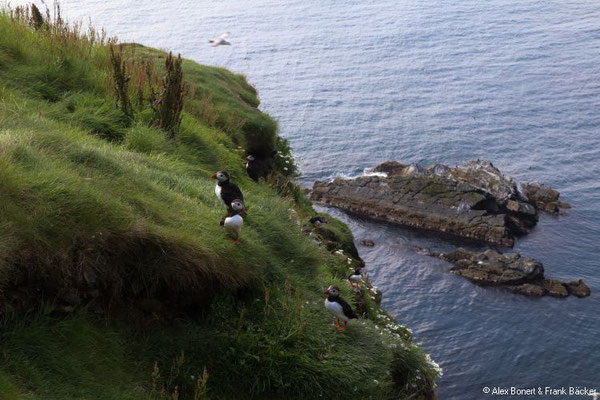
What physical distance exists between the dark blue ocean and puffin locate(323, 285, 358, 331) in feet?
63.3

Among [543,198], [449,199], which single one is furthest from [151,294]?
[543,198]

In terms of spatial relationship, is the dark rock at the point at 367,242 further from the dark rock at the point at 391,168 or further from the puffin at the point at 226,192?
the puffin at the point at 226,192

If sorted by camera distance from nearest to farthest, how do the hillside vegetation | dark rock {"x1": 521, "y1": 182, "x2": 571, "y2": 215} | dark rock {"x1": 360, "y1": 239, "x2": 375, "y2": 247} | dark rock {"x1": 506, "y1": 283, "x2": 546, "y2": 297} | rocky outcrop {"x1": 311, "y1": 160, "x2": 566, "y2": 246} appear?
the hillside vegetation, dark rock {"x1": 506, "y1": 283, "x2": 546, "y2": 297}, dark rock {"x1": 360, "y1": 239, "x2": 375, "y2": 247}, rocky outcrop {"x1": 311, "y1": 160, "x2": 566, "y2": 246}, dark rock {"x1": 521, "y1": 182, "x2": 571, "y2": 215}

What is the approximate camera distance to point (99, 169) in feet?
34.3

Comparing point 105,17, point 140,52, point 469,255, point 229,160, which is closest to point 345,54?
point 105,17

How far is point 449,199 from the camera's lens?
4731 cm

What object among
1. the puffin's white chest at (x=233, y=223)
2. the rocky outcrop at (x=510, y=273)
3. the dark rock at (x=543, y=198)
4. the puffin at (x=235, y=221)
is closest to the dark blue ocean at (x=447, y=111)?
the rocky outcrop at (x=510, y=273)

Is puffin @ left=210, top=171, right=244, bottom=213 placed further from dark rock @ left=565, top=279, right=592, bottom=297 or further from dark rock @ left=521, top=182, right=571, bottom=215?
dark rock @ left=521, top=182, right=571, bottom=215

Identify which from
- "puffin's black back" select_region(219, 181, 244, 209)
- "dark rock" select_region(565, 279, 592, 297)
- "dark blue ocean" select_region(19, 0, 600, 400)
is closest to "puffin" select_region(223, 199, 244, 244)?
"puffin's black back" select_region(219, 181, 244, 209)

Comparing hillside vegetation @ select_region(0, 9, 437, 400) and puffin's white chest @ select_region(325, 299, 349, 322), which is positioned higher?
hillside vegetation @ select_region(0, 9, 437, 400)

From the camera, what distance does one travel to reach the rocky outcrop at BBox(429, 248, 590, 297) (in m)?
37.0

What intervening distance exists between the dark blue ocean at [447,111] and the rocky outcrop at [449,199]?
1525mm

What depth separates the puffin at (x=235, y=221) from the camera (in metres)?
9.95

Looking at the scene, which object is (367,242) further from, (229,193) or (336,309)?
(229,193)
